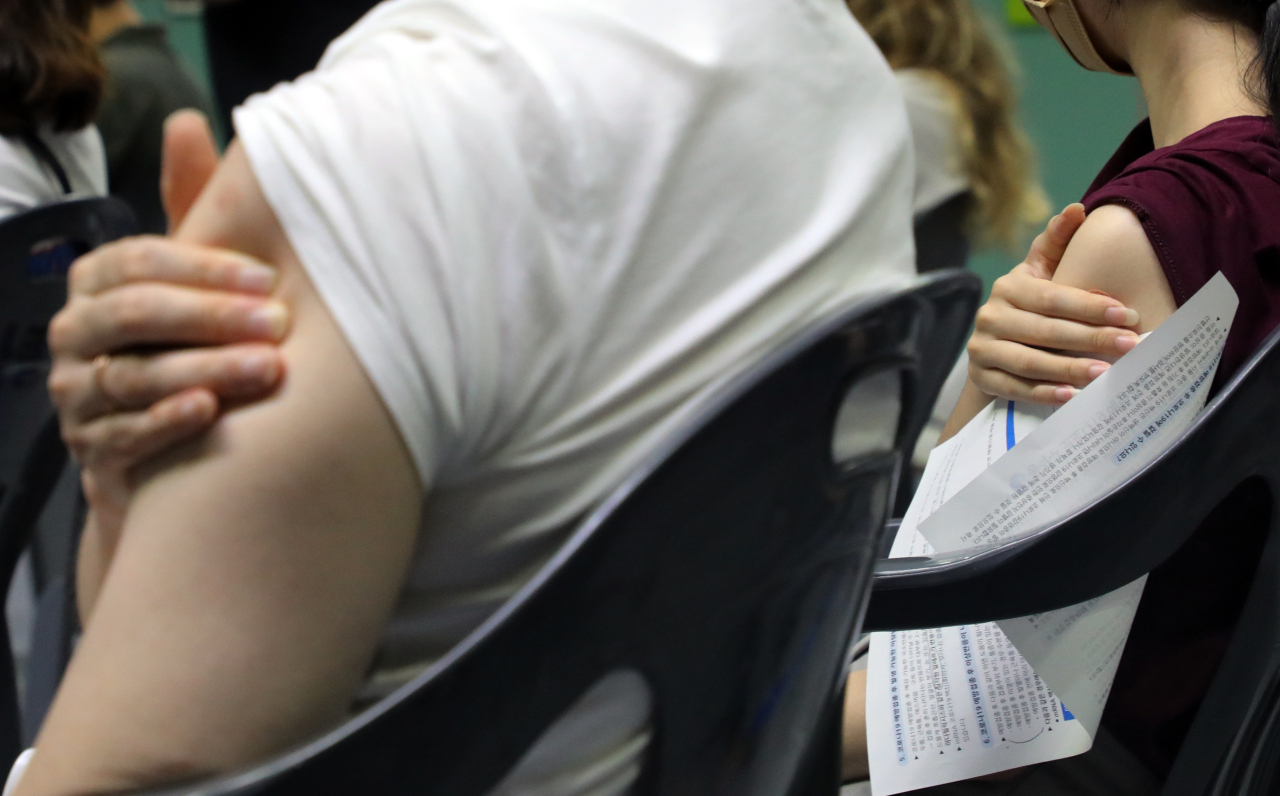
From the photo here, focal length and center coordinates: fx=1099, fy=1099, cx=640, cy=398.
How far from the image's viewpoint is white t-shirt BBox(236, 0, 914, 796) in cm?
36

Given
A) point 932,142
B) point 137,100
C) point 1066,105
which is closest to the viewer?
point 932,142

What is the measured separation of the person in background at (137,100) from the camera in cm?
196

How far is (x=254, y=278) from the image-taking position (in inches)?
14.5

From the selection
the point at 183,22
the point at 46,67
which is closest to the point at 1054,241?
the point at 46,67

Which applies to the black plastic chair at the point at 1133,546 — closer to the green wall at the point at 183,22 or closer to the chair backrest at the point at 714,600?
the chair backrest at the point at 714,600

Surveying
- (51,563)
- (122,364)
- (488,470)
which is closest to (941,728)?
(488,470)

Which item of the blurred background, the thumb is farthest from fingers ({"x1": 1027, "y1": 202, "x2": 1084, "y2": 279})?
the blurred background

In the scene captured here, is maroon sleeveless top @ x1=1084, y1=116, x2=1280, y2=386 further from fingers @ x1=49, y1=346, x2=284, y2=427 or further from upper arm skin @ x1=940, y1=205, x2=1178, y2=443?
fingers @ x1=49, y1=346, x2=284, y2=427

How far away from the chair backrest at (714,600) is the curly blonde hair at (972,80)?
1560 millimetres

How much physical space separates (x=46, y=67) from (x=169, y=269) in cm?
135

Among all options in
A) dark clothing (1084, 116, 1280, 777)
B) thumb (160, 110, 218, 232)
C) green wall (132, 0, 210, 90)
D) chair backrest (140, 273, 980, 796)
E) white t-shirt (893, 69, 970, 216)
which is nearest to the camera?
chair backrest (140, 273, 980, 796)

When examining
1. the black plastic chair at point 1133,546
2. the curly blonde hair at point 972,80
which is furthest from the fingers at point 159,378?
the curly blonde hair at point 972,80

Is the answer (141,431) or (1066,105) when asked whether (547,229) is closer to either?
(141,431)

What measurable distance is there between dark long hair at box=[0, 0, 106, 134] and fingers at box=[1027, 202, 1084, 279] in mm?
1349
